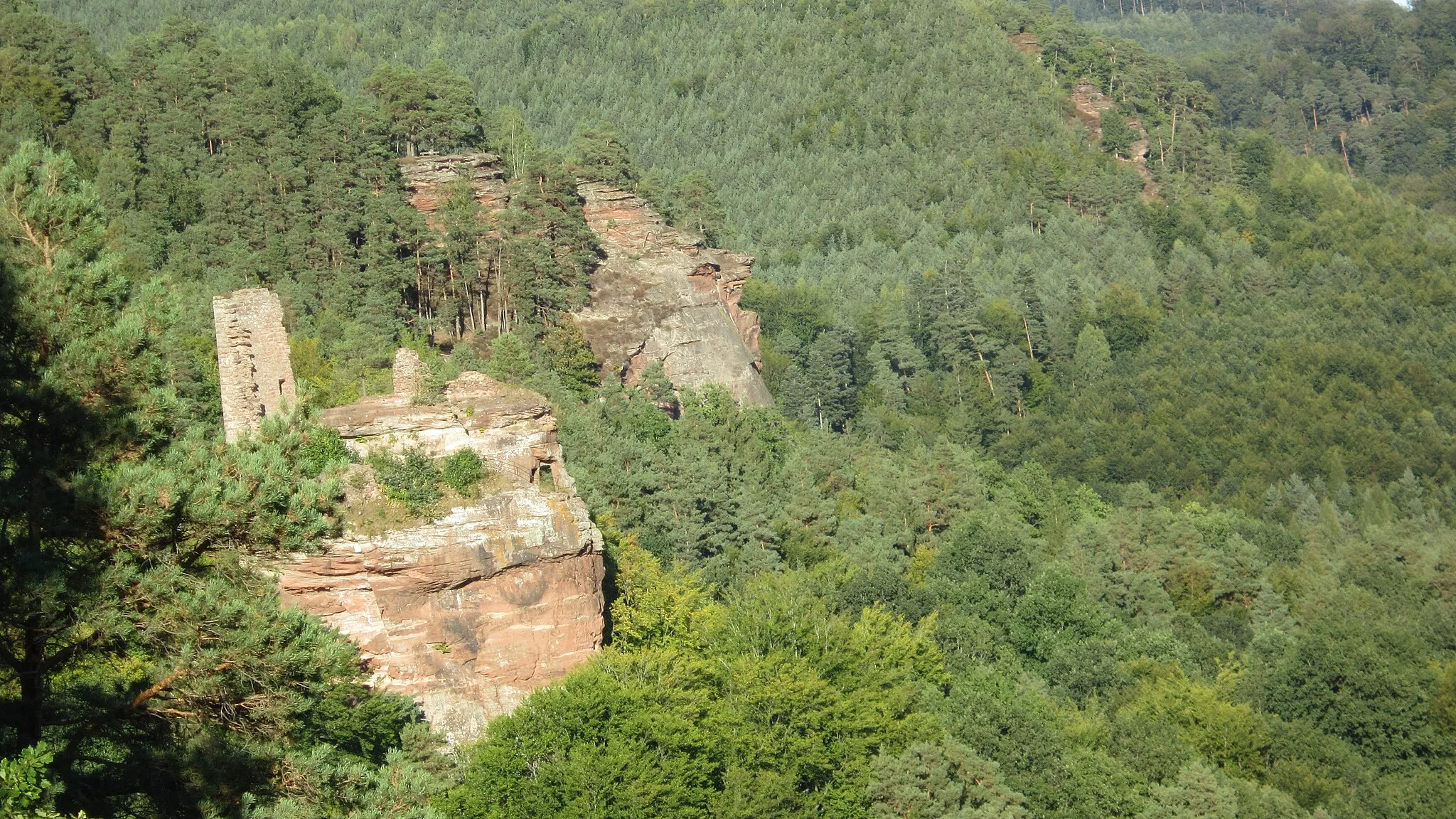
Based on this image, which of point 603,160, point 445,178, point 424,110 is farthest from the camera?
point 603,160

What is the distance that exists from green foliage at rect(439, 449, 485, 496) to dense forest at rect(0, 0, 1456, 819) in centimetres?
468

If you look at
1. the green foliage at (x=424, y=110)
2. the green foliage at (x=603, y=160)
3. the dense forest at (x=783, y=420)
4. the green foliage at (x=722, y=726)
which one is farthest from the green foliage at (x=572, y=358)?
the green foliage at (x=722, y=726)

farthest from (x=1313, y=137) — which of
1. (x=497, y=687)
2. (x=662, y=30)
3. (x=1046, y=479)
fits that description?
(x=497, y=687)

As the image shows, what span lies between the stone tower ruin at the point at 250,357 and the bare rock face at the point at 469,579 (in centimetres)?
155

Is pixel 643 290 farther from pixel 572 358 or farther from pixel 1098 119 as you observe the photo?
pixel 1098 119

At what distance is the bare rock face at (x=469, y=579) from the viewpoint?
32594 mm

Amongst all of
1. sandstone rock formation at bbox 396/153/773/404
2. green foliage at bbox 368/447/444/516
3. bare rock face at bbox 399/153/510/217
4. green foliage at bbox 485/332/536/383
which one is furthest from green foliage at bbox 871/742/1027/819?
bare rock face at bbox 399/153/510/217

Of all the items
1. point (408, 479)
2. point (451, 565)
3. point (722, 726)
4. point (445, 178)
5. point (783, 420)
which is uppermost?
point (408, 479)

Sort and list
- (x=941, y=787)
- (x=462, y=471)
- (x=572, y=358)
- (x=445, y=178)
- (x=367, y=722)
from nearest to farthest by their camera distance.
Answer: (x=367, y=722)
(x=462, y=471)
(x=941, y=787)
(x=572, y=358)
(x=445, y=178)

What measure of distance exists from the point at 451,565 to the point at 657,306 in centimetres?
3309

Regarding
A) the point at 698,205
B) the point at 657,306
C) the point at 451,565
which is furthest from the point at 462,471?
the point at 698,205

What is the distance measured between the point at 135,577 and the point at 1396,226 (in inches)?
→ 4051

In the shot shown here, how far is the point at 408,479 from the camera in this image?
110 ft

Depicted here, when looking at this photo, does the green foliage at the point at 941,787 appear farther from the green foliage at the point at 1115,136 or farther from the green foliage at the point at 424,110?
the green foliage at the point at 1115,136
